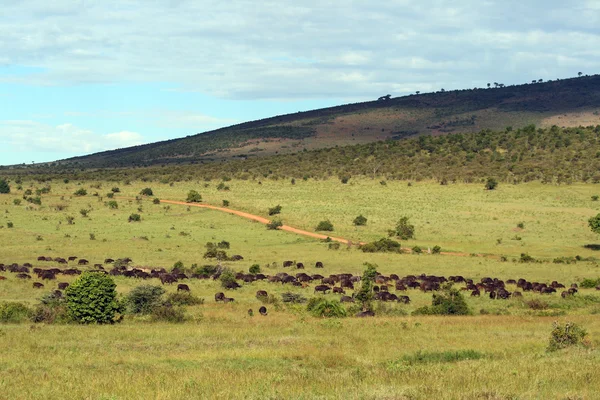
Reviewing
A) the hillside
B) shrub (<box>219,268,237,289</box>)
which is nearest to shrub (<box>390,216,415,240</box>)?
shrub (<box>219,268,237,289</box>)

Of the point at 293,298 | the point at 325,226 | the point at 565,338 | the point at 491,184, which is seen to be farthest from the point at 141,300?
the point at 491,184

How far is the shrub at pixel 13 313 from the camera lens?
89.0 ft

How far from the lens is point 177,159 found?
18012 centimetres

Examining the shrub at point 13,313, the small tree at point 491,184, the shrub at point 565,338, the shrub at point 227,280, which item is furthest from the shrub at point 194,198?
the shrub at point 565,338

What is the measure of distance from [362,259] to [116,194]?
50579 millimetres

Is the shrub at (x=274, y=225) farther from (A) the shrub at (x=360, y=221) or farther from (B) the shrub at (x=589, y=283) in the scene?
(B) the shrub at (x=589, y=283)

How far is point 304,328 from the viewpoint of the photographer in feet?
Answer: 84.5

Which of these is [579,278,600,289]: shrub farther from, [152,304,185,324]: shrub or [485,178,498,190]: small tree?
[485,178,498,190]: small tree

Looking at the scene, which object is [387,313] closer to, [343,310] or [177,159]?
[343,310]

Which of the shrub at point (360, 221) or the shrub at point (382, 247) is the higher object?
the shrub at point (360, 221)

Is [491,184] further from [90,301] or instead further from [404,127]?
[404,127]

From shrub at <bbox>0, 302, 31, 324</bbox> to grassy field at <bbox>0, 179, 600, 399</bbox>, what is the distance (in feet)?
6.68

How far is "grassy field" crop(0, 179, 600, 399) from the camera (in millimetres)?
13523

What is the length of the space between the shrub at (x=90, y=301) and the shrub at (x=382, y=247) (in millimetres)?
32698
